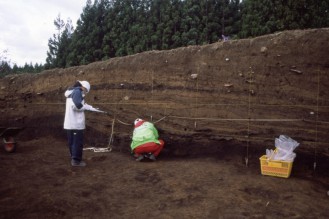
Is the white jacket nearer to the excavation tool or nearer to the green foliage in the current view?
the excavation tool

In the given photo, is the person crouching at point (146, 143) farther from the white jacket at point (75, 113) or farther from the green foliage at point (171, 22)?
the green foliage at point (171, 22)

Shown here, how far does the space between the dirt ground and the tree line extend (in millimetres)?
4993

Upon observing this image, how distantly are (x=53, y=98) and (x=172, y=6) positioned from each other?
16.2 feet

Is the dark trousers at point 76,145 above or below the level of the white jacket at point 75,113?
below

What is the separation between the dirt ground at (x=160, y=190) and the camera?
289cm

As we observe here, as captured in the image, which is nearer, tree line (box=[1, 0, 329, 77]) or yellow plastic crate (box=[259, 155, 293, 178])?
yellow plastic crate (box=[259, 155, 293, 178])

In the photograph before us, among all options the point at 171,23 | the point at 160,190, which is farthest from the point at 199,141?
the point at 171,23

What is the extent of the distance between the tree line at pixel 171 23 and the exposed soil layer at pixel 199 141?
11.3 ft

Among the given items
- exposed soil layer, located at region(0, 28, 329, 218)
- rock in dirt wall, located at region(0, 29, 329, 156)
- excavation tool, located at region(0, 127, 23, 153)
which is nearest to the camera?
exposed soil layer, located at region(0, 28, 329, 218)

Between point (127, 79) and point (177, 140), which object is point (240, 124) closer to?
point (177, 140)

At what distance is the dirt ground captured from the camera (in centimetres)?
289

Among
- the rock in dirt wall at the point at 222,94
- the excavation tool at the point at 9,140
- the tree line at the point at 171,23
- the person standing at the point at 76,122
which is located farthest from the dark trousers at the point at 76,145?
the tree line at the point at 171,23

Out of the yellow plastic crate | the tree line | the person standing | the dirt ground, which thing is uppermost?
the tree line

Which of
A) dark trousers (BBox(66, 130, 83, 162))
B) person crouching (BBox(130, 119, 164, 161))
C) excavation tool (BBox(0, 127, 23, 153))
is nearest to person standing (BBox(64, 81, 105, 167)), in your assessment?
dark trousers (BBox(66, 130, 83, 162))
